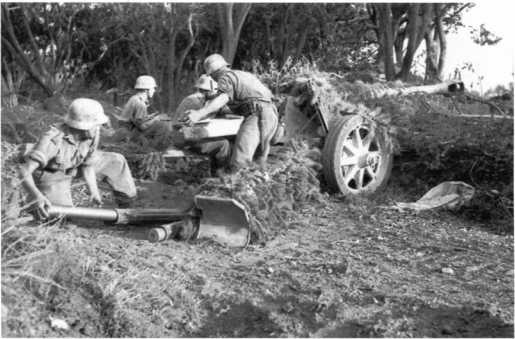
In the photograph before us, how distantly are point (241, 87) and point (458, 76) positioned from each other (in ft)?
18.3

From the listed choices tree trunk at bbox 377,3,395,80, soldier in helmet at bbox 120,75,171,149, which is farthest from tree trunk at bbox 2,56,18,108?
tree trunk at bbox 377,3,395,80

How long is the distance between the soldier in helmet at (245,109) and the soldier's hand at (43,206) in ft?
5.95

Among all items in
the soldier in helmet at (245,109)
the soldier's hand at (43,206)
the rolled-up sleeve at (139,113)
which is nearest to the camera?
the soldier's hand at (43,206)

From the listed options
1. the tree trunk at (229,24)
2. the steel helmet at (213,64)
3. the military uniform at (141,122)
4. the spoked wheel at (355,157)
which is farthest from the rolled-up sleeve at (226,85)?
the tree trunk at (229,24)

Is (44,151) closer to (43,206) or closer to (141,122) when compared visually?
(43,206)

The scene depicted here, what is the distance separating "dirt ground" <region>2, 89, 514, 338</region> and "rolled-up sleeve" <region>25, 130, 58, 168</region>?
44 centimetres

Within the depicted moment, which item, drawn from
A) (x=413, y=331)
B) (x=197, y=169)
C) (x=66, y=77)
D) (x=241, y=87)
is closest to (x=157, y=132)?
(x=197, y=169)

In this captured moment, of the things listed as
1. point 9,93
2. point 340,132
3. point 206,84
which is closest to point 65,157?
point 340,132

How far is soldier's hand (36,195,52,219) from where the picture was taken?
17.4ft

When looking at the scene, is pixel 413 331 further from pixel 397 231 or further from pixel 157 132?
pixel 157 132

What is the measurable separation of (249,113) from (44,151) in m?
2.23

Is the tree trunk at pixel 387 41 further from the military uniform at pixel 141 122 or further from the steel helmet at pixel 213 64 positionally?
the steel helmet at pixel 213 64

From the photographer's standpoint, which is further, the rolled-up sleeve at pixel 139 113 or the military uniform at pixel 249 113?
the rolled-up sleeve at pixel 139 113

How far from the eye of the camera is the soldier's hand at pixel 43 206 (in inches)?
209
